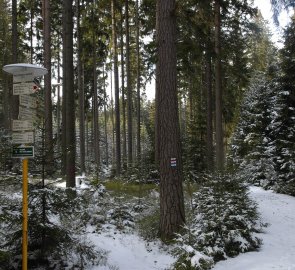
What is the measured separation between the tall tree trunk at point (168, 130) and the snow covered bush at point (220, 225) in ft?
1.69

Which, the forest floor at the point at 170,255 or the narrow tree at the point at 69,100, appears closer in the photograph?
the forest floor at the point at 170,255

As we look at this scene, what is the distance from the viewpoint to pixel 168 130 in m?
9.01

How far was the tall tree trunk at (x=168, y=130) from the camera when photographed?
29.2 ft

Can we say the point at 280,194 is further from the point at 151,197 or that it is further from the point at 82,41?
the point at 82,41

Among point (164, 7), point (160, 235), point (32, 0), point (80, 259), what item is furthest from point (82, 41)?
point (80, 259)

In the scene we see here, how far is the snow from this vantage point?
25.0 ft

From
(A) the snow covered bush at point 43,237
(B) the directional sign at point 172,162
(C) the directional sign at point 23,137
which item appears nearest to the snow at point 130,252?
(A) the snow covered bush at point 43,237

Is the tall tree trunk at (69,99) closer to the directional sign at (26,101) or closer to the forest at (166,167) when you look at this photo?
the forest at (166,167)

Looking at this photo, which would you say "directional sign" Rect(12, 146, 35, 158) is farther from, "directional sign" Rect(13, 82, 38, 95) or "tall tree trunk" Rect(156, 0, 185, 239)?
"tall tree trunk" Rect(156, 0, 185, 239)

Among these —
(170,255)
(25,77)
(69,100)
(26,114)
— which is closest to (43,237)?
(26,114)

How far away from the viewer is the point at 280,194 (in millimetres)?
16156

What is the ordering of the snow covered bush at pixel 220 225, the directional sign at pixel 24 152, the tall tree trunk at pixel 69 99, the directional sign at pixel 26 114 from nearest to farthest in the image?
the directional sign at pixel 24 152 → the directional sign at pixel 26 114 → the snow covered bush at pixel 220 225 → the tall tree trunk at pixel 69 99

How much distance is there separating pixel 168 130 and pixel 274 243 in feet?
11.8

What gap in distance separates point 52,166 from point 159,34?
423cm
